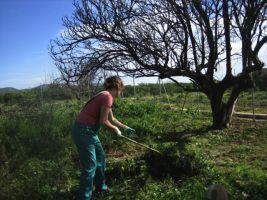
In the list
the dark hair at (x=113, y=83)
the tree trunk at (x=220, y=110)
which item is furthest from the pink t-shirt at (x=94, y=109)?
the tree trunk at (x=220, y=110)

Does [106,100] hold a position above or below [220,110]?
above

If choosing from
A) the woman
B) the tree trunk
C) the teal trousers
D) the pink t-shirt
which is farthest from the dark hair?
the tree trunk

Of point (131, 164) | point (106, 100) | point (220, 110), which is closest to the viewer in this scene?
point (106, 100)

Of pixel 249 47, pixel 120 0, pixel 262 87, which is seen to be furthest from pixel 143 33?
pixel 262 87

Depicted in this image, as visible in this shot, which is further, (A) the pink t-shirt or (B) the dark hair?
(B) the dark hair

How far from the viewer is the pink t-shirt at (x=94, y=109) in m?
4.89

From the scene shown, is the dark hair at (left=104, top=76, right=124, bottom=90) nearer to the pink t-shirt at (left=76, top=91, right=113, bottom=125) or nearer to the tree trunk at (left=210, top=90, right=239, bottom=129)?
the pink t-shirt at (left=76, top=91, right=113, bottom=125)

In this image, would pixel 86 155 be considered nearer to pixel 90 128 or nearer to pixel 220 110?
pixel 90 128

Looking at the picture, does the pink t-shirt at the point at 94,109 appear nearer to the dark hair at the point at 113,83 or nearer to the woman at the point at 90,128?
the woman at the point at 90,128

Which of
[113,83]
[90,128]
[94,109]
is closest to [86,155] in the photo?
[90,128]

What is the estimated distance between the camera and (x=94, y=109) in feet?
16.3

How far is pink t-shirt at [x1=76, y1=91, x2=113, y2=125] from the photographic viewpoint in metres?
4.89

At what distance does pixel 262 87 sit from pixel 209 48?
1478 cm

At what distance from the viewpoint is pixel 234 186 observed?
5.02 meters
